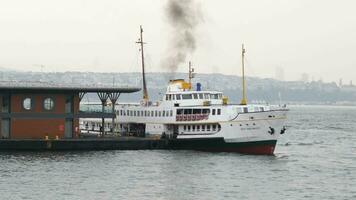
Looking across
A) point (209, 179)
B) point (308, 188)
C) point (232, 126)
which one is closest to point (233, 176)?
point (209, 179)

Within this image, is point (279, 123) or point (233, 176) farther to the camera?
point (279, 123)

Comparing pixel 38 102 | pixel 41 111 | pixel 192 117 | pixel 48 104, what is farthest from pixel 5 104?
pixel 192 117

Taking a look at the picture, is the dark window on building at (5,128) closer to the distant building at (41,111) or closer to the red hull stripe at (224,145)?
the distant building at (41,111)

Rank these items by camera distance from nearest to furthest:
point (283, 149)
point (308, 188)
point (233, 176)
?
point (308, 188) → point (233, 176) → point (283, 149)

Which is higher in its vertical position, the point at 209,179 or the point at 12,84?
the point at 12,84

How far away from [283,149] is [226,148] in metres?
14.6

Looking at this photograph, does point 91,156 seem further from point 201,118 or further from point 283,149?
point 283,149

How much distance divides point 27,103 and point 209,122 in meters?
18.5

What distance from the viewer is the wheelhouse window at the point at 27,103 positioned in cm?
8006

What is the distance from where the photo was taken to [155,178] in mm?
62344

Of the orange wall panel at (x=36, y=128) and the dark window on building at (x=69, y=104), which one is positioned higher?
the dark window on building at (x=69, y=104)

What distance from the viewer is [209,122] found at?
80875mm

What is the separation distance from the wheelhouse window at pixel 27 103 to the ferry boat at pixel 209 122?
10496mm

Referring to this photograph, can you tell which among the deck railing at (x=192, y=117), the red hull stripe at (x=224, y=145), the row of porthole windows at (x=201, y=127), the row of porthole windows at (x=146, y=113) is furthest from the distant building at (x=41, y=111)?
the red hull stripe at (x=224, y=145)
